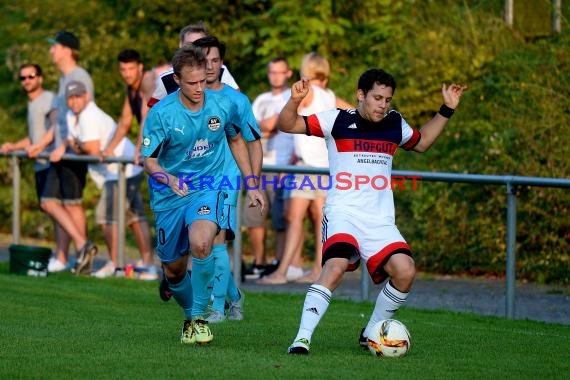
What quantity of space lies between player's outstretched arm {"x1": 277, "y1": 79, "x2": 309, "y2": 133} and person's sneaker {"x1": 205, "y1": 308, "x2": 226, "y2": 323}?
A: 2.14 meters

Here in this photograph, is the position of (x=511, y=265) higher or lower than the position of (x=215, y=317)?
higher

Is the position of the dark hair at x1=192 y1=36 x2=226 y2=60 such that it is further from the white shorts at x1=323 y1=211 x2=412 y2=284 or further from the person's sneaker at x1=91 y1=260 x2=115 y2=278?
the person's sneaker at x1=91 y1=260 x2=115 y2=278

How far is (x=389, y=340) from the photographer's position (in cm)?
804

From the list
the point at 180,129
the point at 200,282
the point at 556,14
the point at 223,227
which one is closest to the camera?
the point at 180,129

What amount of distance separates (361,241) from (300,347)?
81 centimetres

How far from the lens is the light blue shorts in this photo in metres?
8.69

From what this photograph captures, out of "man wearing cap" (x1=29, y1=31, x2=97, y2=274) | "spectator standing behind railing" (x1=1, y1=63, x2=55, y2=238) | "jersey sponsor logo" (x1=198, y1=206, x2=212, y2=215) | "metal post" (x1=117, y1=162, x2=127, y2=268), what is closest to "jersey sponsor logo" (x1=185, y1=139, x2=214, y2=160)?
"jersey sponsor logo" (x1=198, y1=206, x2=212, y2=215)

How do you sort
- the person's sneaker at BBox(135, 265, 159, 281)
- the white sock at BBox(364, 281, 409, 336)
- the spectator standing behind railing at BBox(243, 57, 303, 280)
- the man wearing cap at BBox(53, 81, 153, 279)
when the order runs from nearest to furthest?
Answer: 1. the white sock at BBox(364, 281, 409, 336)
2. the person's sneaker at BBox(135, 265, 159, 281)
3. the spectator standing behind railing at BBox(243, 57, 303, 280)
4. the man wearing cap at BBox(53, 81, 153, 279)

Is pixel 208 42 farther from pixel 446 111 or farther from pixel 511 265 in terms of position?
pixel 511 265

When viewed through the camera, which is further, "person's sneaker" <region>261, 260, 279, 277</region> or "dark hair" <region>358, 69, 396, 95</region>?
"person's sneaker" <region>261, 260, 279, 277</region>

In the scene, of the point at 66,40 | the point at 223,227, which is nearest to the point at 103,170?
Answer: the point at 66,40


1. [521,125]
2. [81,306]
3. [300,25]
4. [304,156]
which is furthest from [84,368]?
[300,25]

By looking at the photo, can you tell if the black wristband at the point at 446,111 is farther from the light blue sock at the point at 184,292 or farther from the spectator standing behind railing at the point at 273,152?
the spectator standing behind railing at the point at 273,152

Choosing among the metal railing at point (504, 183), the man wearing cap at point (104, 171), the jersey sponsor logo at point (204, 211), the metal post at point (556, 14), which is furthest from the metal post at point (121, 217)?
the jersey sponsor logo at point (204, 211)
